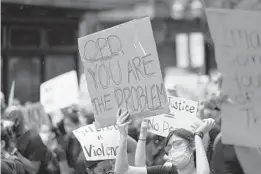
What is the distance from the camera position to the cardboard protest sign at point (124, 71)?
5734mm

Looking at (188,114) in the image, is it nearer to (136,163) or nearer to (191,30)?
(136,163)

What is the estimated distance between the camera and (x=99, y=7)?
2219 cm

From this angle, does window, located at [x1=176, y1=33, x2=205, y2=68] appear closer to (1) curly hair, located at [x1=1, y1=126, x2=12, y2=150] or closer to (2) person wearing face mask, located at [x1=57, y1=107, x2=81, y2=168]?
(2) person wearing face mask, located at [x1=57, y1=107, x2=81, y2=168]

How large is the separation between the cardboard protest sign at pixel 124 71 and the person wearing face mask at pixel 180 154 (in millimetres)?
191

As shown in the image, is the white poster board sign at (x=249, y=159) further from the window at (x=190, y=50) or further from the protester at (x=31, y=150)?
the window at (x=190, y=50)

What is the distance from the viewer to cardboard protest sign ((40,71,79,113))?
9.85 meters

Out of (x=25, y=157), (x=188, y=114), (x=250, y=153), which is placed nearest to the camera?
(x=250, y=153)

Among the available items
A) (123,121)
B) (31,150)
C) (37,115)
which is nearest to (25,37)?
(37,115)

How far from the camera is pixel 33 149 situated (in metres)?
8.03

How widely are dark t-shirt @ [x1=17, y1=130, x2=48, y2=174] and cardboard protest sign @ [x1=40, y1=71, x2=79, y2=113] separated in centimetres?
170

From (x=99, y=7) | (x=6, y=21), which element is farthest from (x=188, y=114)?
(x=99, y=7)

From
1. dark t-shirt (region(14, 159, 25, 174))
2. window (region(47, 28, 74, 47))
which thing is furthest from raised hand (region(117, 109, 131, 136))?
window (region(47, 28, 74, 47))

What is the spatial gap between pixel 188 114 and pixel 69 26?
14031 millimetres

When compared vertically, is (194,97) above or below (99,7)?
below
